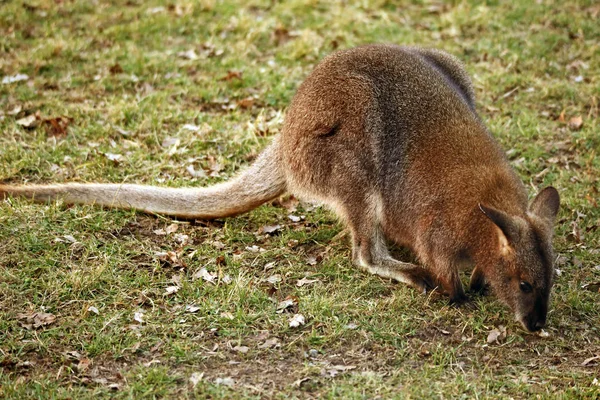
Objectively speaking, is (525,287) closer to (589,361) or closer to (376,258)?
(589,361)

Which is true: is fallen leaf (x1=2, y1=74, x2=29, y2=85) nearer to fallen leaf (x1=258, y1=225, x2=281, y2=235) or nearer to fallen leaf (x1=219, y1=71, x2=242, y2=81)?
fallen leaf (x1=219, y1=71, x2=242, y2=81)

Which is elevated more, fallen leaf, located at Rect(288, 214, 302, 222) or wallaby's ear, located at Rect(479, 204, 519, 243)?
wallaby's ear, located at Rect(479, 204, 519, 243)

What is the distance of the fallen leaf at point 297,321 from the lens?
471 centimetres

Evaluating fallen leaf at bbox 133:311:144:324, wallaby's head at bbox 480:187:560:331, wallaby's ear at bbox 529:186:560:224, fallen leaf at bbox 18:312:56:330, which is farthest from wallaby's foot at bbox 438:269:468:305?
fallen leaf at bbox 18:312:56:330

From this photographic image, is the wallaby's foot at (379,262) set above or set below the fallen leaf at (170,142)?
below

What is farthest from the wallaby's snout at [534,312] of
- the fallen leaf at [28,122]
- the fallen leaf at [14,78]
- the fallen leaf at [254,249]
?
the fallen leaf at [14,78]

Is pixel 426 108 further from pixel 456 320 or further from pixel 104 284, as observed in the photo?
pixel 104 284

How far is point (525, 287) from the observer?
14.9 ft

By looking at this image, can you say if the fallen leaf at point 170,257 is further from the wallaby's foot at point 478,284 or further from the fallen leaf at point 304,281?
the wallaby's foot at point 478,284

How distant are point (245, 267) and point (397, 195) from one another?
3.82 feet

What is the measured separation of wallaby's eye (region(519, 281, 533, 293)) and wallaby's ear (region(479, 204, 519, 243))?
26 cm

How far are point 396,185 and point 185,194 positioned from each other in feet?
5.14

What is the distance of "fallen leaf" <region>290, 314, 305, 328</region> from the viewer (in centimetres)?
471

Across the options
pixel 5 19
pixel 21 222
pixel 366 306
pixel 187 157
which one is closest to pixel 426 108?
pixel 366 306
